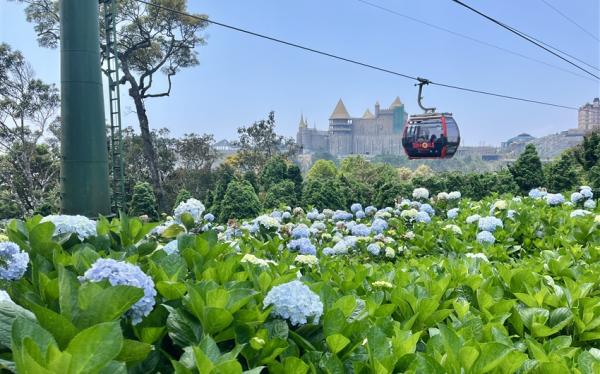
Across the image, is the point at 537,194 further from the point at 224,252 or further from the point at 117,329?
the point at 117,329

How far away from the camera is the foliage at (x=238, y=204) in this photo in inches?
422

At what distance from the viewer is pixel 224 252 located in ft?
5.89

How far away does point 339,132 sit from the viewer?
10662cm

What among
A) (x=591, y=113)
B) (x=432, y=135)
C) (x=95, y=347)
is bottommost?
(x=95, y=347)

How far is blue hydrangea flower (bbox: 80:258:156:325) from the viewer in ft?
3.18

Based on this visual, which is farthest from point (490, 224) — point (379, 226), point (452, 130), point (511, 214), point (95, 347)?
point (452, 130)

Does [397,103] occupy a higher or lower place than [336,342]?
higher

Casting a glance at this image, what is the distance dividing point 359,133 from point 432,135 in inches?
3989

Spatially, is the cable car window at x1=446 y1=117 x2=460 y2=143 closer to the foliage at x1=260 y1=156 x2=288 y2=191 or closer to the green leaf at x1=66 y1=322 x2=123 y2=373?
the foliage at x1=260 y1=156 x2=288 y2=191

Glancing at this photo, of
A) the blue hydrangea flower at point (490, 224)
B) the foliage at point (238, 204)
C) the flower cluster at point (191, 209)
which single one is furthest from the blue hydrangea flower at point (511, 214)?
the foliage at point (238, 204)

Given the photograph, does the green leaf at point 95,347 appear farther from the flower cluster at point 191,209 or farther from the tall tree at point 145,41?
the tall tree at point 145,41

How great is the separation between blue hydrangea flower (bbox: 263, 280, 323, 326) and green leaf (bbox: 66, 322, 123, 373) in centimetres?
49

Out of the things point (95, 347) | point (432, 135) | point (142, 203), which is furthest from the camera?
point (432, 135)

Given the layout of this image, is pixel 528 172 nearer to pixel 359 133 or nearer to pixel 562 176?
pixel 562 176
